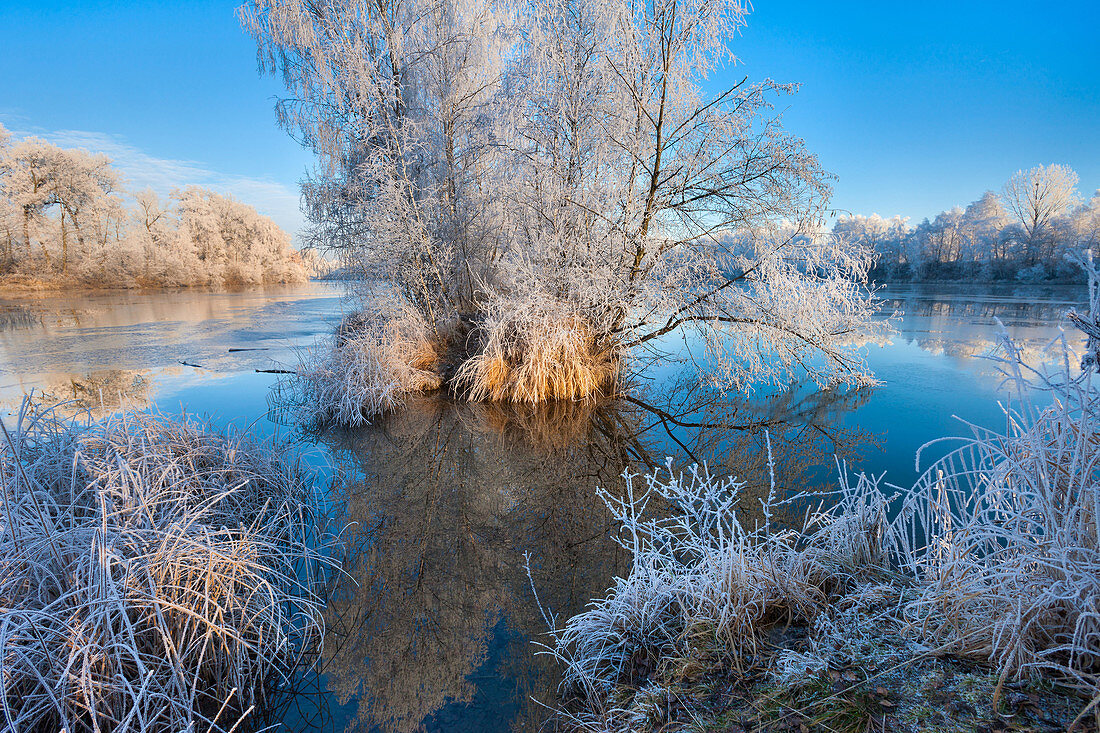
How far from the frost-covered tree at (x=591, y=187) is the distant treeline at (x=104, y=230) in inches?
935

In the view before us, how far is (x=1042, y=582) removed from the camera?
174 centimetres

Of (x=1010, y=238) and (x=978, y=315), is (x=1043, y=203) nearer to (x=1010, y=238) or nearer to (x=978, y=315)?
(x=1010, y=238)

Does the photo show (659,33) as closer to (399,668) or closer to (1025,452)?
(1025,452)

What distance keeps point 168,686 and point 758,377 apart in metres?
8.23

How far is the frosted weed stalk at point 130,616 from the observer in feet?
6.21

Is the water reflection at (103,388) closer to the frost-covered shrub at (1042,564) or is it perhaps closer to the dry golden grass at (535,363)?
the dry golden grass at (535,363)

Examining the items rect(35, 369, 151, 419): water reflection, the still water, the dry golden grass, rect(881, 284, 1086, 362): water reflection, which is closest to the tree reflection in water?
the still water

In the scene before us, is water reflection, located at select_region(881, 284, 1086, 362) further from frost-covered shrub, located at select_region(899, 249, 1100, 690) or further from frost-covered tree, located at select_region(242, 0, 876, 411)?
frost-covered shrub, located at select_region(899, 249, 1100, 690)

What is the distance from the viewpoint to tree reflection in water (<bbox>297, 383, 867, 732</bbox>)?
2475 mm

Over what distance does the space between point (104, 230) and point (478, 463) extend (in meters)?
33.4

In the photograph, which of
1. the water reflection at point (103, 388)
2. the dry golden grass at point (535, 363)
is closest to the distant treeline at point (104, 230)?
the water reflection at point (103, 388)

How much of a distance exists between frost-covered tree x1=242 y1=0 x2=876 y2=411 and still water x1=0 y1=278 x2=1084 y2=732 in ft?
3.94

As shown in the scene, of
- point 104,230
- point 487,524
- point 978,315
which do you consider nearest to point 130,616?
point 487,524

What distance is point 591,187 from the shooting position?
791cm
